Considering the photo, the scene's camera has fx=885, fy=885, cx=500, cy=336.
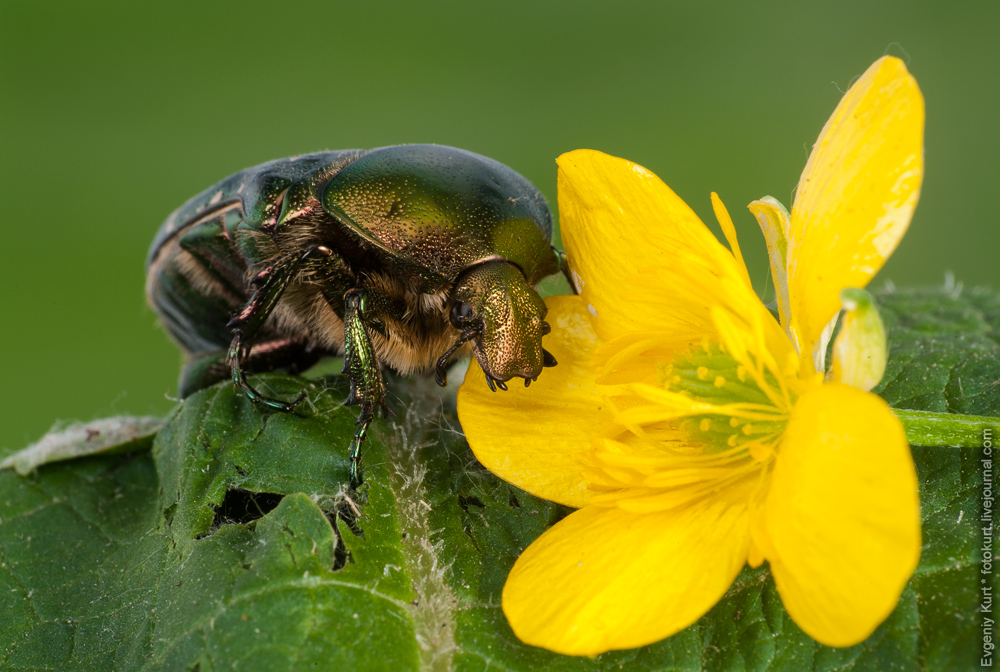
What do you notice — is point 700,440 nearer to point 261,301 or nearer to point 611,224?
point 611,224

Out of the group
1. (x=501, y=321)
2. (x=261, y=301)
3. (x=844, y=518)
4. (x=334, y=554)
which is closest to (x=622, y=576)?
(x=844, y=518)

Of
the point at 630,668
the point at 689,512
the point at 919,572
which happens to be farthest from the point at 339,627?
the point at 919,572

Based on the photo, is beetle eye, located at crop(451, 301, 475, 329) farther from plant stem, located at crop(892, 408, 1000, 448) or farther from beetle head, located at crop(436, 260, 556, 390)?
plant stem, located at crop(892, 408, 1000, 448)

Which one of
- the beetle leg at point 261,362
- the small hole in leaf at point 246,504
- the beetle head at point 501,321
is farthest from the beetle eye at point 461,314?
the beetle leg at point 261,362

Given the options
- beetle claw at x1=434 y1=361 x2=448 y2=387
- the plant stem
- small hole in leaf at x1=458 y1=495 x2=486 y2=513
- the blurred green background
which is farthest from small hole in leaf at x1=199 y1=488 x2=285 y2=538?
the blurred green background

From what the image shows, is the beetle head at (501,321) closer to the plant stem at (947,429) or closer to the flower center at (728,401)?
the flower center at (728,401)

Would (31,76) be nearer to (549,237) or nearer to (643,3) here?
(643,3)
